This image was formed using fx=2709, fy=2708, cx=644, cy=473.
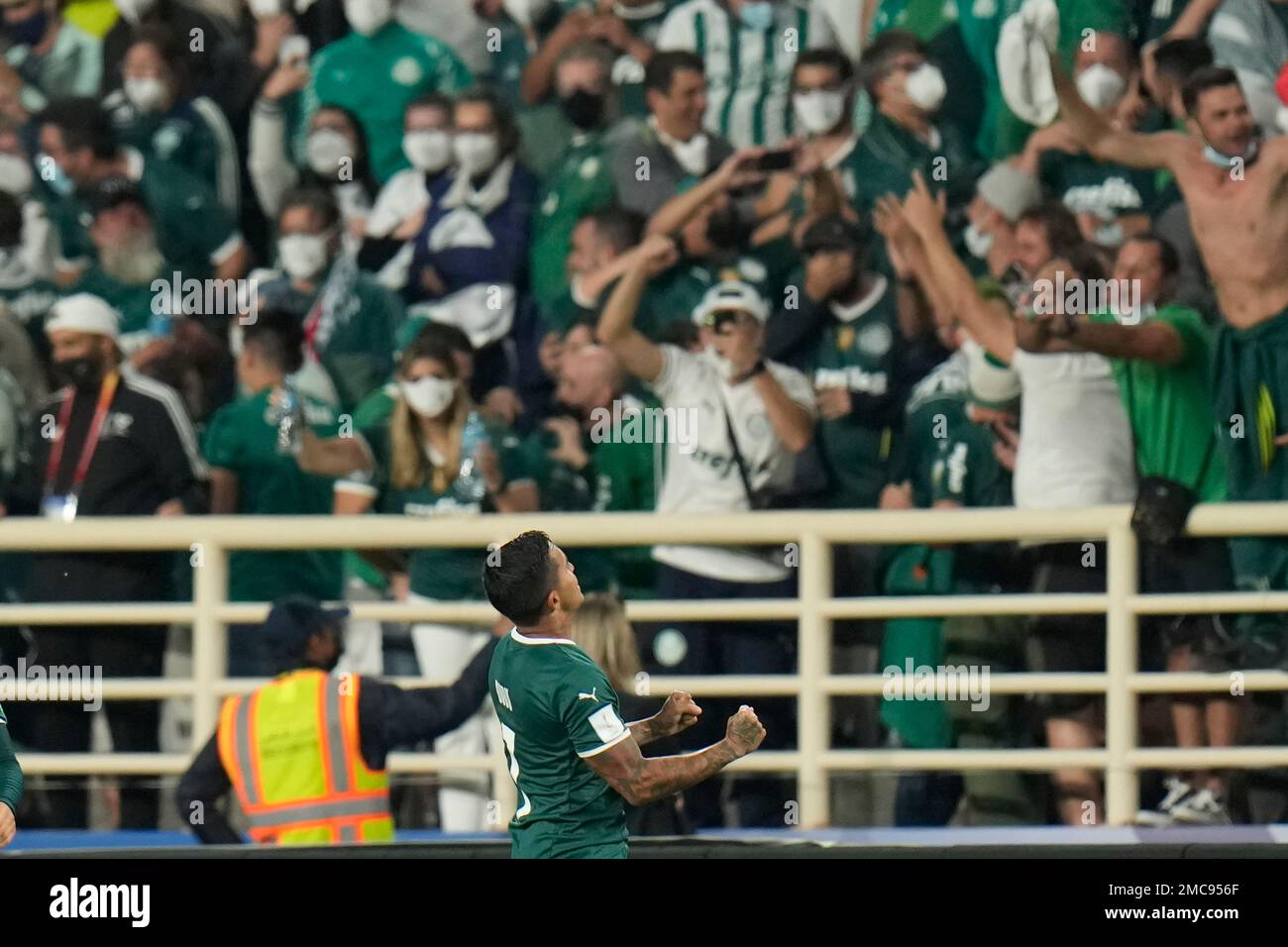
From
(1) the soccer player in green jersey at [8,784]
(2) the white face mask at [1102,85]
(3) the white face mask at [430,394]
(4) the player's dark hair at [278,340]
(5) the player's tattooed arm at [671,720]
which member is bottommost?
(1) the soccer player in green jersey at [8,784]

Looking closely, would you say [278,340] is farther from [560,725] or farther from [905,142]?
[560,725]

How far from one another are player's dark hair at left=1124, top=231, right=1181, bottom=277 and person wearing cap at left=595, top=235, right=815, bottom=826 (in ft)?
4.06

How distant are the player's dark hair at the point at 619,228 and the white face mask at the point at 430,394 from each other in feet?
2.49

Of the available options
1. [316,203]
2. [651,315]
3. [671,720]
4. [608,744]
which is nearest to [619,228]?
[651,315]

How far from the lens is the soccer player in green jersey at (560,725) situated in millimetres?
6082

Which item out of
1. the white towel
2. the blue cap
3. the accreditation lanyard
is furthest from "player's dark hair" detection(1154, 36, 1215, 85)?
the accreditation lanyard

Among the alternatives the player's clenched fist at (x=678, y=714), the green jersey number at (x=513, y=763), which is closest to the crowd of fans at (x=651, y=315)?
the green jersey number at (x=513, y=763)

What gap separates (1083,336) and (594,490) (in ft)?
6.03

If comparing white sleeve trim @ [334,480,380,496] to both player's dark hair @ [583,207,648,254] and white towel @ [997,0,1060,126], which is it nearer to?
player's dark hair @ [583,207,648,254]

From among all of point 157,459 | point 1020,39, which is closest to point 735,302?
point 1020,39

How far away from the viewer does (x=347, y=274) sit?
390 inches

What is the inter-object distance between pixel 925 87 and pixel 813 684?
213 cm

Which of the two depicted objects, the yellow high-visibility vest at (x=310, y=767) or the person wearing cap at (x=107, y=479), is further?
the person wearing cap at (x=107, y=479)

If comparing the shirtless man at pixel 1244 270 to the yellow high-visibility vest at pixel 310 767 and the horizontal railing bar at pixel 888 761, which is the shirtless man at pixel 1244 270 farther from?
the yellow high-visibility vest at pixel 310 767
